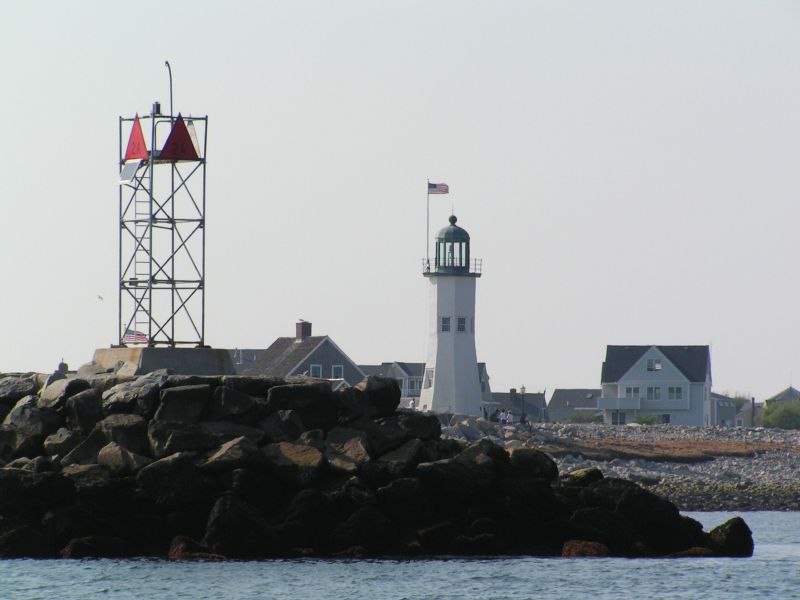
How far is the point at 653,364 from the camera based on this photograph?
8581cm

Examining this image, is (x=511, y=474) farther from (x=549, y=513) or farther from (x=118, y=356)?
(x=118, y=356)

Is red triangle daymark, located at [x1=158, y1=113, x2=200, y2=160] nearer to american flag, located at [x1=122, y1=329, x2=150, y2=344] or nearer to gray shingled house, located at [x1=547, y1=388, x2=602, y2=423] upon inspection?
american flag, located at [x1=122, y1=329, x2=150, y2=344]

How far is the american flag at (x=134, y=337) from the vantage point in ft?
97.5

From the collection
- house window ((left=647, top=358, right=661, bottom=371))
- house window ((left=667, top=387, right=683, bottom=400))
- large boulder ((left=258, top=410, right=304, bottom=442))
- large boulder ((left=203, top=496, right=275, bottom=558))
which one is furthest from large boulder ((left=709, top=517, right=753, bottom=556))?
house window ((left=647, top=358, right=661, bottom=371))

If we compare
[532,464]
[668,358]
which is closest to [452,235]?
[668,358]

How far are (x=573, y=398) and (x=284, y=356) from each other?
44.5 m

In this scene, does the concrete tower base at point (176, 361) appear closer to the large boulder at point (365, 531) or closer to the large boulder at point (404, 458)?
the large boulder at point (404, 458)

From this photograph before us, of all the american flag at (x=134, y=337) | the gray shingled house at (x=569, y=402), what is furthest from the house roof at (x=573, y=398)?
the american flag at (x=134, y=337)

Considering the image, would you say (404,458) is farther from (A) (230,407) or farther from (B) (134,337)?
(B) (134,337)

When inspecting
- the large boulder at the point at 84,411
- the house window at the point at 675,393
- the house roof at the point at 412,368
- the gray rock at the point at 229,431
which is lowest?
the gray rock at the point at 229,431

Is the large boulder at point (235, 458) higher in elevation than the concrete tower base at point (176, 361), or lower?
lower

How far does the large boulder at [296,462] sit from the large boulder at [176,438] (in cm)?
95

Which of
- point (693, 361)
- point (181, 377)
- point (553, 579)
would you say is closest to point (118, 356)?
→ point (181, 377)

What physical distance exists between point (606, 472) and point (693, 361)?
137 ft
